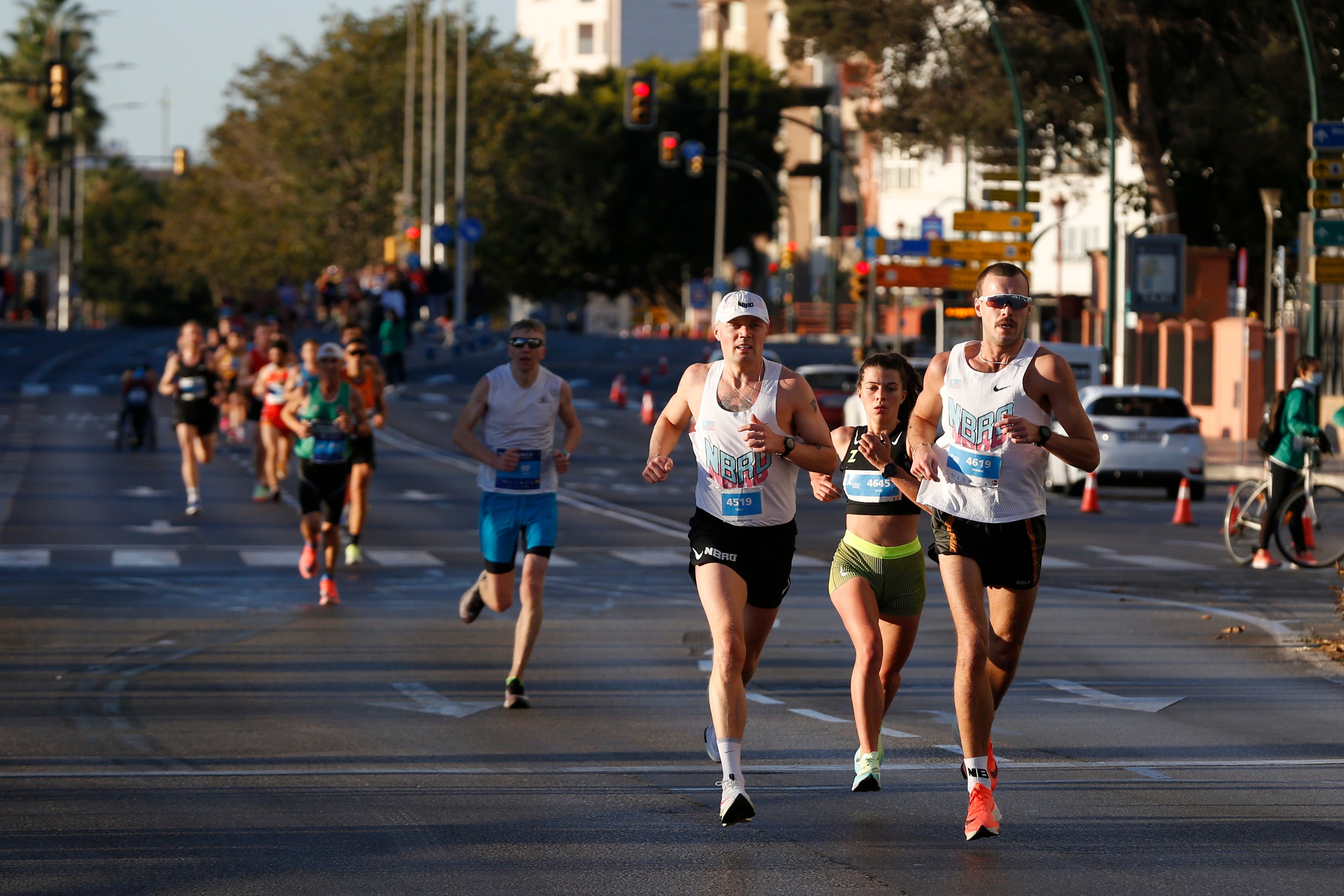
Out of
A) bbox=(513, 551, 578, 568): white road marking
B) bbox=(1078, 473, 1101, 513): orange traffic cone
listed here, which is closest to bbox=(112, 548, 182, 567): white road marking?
bbox=(513, 551, 578, 568): white road marking

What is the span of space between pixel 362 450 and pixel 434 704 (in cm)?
728

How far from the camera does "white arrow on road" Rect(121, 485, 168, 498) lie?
25734 mm

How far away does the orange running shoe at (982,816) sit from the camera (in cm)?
725

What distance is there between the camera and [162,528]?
71.2ft

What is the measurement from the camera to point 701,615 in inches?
581

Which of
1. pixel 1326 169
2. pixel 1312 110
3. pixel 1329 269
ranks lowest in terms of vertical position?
pixel 1329 269

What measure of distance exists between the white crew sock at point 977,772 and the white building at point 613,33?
407ft

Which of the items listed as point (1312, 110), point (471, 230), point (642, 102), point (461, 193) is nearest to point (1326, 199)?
point (1312, 110)

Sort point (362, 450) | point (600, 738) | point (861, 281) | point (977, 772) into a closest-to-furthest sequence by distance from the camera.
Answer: point (977, 772) < point (600, 738) < point (362, 450) < point (861, 281)

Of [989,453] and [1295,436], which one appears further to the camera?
[1295,436]

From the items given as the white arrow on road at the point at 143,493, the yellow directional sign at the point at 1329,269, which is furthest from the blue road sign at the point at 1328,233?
the white arrow on road at the point at 143,493

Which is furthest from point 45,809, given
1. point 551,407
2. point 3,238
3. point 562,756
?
point 3,238

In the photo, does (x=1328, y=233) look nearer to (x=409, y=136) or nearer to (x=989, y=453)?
(x=989, y=453)

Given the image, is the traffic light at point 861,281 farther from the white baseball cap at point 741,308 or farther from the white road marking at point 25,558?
the white baseball cap at point 741,308
